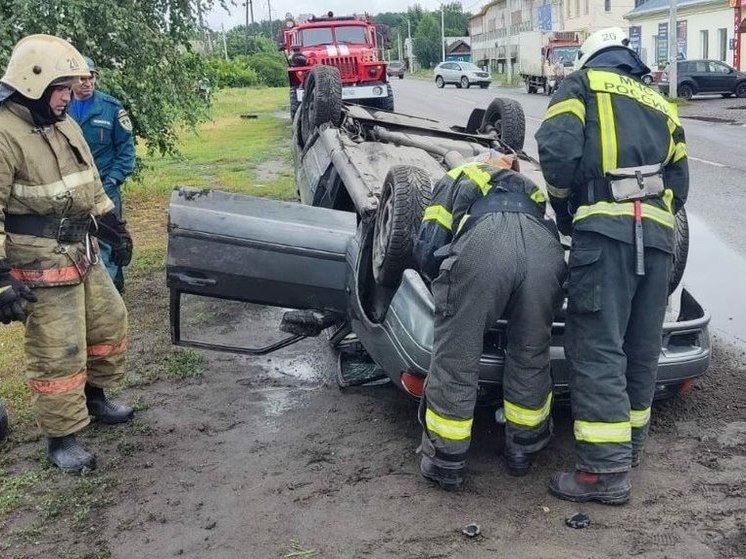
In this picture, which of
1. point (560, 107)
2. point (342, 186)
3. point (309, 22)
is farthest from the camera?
point (309, 22)

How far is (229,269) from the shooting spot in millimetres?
4273

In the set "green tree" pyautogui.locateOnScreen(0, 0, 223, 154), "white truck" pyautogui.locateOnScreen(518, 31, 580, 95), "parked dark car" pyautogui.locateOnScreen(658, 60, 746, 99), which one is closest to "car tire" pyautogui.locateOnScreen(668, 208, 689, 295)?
"green tree" pyautogui.locateOnScreen(0, 0, 223, 154)

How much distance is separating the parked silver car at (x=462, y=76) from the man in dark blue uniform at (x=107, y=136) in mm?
39078

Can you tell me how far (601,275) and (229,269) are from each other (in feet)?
5.92

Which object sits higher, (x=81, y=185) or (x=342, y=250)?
(x=81, y=185)

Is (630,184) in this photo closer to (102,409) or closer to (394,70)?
(102,409)

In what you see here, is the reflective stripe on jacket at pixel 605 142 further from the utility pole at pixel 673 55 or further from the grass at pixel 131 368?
the utility pole at pixel 673 55

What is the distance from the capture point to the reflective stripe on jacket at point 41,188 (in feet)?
12.1

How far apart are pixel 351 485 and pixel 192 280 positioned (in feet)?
4.42

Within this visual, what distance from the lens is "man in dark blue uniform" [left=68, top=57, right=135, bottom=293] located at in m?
5.46

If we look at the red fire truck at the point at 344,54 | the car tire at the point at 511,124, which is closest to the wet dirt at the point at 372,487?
the car tire at the point at 511,124

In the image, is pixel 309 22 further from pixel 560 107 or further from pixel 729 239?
pixel 560 107

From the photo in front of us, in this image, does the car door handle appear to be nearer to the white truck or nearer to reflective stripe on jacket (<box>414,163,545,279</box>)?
reflective stripe on jacket (<box>414,163,545,279</box>)

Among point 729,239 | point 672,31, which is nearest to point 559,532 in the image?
point 729,239
